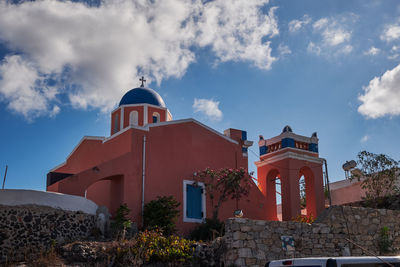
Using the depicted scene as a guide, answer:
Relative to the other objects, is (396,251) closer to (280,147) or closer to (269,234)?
(269,234)

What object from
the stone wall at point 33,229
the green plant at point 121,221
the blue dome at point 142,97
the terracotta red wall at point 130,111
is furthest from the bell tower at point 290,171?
the stone wall at point 33,229

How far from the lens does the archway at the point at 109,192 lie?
62.7 feet

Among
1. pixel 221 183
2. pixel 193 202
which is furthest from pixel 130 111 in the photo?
pixel 221 183

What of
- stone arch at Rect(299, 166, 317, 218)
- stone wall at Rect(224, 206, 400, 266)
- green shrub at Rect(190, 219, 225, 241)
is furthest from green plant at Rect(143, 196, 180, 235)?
stone arch at Rect(299, 166, 317, 218)

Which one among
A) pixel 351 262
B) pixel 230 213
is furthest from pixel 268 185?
pixel 351 262

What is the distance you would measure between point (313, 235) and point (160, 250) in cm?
473

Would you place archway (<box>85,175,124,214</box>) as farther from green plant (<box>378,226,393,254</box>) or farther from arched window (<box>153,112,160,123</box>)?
green plant (<box>378,226,393,254</box>)

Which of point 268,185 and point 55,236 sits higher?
point 268,185

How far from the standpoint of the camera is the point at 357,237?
1480 centimetres

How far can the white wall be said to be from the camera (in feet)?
49.9

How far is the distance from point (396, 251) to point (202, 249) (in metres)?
6.64

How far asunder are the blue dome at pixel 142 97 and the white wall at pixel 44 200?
27.9ft

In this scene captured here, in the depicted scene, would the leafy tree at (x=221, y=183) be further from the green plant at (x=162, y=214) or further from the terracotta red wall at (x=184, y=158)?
the green plant at (x=162, y=214)

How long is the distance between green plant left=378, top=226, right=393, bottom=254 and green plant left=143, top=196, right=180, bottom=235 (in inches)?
299
